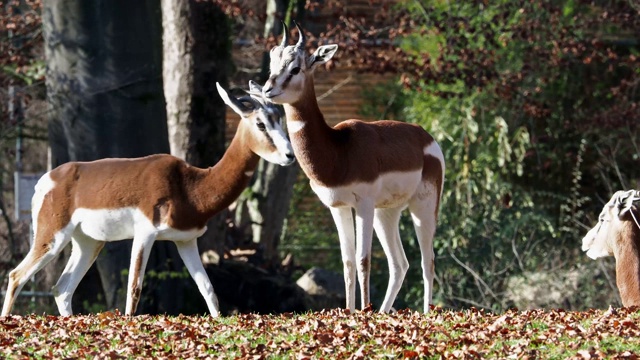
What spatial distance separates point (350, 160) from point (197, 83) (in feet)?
22.3

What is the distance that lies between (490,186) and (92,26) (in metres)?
7.41

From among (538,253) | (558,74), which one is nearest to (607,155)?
(558,74)

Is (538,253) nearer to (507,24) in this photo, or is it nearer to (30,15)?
(507,24)

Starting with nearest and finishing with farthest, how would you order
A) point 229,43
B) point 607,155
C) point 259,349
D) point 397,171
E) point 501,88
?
1. point 259,349
2. point 397,171
3. point 229,43
4. point 501,88
5. point 607,155

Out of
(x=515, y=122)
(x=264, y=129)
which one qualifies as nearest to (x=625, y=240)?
(x=264, y=129)

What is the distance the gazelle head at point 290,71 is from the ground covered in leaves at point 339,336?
5.60 ft

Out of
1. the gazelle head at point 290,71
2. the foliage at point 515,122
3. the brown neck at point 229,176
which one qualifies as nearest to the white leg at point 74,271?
the brown neck at point 229,176

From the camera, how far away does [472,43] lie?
21203mm

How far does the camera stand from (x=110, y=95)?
625 inches

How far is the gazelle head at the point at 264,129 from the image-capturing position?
1184 cm

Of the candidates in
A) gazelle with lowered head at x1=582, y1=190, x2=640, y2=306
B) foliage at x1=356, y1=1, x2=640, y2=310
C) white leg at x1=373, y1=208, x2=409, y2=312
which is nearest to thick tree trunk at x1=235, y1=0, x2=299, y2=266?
foliage at x1=356, y1=1, x2=640, y2=310

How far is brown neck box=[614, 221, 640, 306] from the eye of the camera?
37.9ft

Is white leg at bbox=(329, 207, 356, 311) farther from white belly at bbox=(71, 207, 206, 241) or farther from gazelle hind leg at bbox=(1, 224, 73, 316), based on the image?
gazelle hind leg at bbox=(1, 224, 73, 316)

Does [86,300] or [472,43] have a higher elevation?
[472,43]
